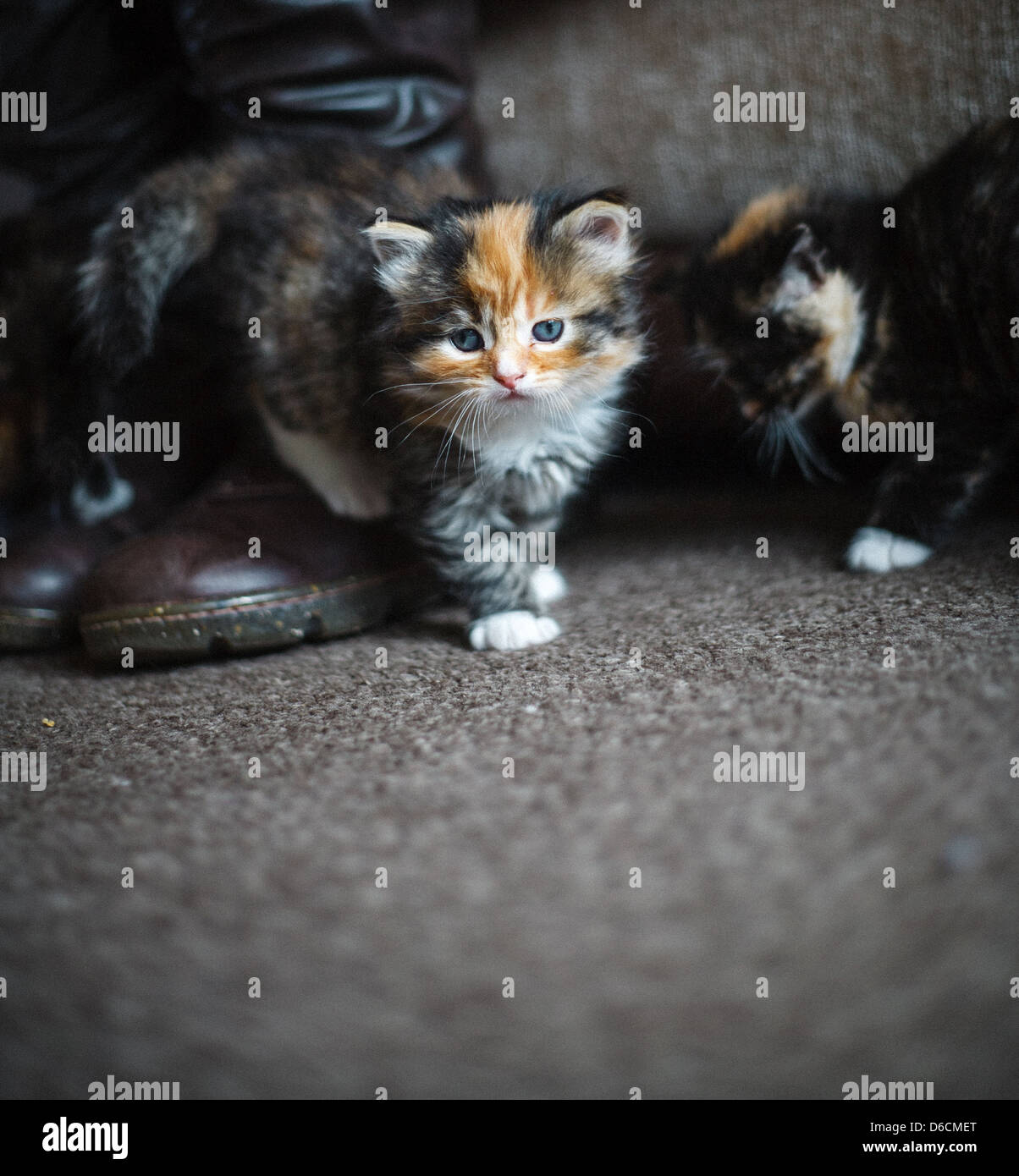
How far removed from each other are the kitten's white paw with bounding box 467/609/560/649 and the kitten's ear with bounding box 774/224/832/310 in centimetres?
53

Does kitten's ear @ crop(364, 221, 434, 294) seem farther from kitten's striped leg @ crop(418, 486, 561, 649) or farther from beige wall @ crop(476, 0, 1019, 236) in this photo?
beige wall @ crop(476, 0, 1019, 236)

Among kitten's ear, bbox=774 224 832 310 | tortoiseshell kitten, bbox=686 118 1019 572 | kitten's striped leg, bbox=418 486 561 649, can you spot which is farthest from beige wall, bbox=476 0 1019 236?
kitten's striped leg, bbox=418 486 561 649

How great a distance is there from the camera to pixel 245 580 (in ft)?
3.75

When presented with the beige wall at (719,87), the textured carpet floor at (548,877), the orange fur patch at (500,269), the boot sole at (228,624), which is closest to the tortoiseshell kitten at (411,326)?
the orange fur patch at (500,269)

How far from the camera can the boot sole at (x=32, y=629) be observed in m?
1.25

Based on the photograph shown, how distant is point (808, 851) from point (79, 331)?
1.28 m

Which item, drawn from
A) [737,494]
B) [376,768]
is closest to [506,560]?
[376,768]

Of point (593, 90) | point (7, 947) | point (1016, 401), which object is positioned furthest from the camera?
point (593, 90)

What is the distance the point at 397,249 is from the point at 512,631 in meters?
0.47

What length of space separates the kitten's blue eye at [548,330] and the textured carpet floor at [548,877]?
38 cm

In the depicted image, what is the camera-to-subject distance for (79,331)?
1389 mm

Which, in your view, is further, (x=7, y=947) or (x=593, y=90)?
(x=593, y=90)

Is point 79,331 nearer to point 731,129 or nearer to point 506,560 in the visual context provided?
point 506,560
